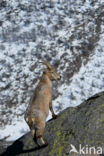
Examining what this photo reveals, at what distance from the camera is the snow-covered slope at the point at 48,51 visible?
17.5 metres

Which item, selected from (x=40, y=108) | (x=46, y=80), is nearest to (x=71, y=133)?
(x=40, y=108)

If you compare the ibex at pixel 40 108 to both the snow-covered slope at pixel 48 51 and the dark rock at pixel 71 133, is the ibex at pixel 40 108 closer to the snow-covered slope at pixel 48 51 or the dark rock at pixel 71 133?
the dark rock at pixel 71 133

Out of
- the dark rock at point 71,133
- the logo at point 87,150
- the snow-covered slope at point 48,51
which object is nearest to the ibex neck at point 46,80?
the dark rock at point 71,133

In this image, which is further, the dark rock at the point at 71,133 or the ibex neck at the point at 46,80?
the ibex neck at the point at 46,80

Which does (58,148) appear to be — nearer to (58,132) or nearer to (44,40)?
(58,132)

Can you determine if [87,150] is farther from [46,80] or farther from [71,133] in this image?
[46,80]

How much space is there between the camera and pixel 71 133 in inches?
273

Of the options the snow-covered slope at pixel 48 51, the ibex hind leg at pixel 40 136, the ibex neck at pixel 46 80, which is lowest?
the snow-covered slope at pixel 48 51

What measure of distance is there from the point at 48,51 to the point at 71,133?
14.2 metres

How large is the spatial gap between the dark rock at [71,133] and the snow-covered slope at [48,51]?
24.1 ft

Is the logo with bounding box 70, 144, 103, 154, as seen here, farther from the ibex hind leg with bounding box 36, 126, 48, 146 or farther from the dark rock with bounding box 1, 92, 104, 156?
the ibex hind leg with bounding box 36, 126, 48, 146

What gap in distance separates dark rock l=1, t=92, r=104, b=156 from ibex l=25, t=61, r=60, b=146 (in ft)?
1.12

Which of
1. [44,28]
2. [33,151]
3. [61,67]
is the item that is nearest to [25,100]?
[61,67]

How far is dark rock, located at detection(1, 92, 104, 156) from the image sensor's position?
6.46 m
